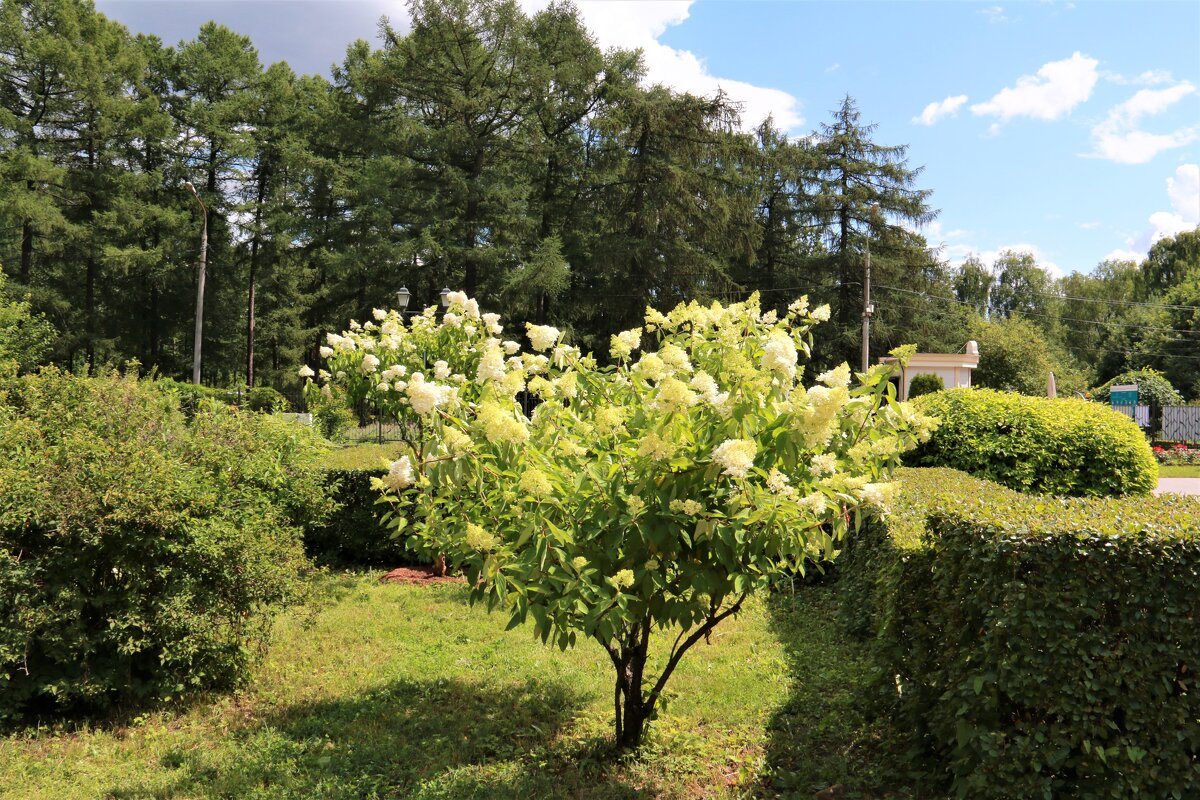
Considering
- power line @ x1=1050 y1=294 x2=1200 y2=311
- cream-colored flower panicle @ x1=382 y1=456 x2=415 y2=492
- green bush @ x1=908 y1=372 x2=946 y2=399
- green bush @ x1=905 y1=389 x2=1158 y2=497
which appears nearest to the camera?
cream-colored flower panicle @ x1=382 y1=456 x2=415 y2=492

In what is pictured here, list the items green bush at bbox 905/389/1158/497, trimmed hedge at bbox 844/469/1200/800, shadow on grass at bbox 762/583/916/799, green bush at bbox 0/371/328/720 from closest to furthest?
trimmed hedge at bbox 844/469/1200/800, shadow on grass at bbox 762/583/916/799, green bush at bbox 0/371/328/720, green bush at bbox 905/389/1158/497

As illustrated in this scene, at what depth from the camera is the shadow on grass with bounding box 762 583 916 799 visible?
3.59 metres

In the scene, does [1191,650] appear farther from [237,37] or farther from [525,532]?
[237,37]

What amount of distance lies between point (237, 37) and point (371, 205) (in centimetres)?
1233

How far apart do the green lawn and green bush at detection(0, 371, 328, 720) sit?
1959 cm

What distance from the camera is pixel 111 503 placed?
4250 millimetres

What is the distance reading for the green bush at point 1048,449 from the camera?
8.02 m

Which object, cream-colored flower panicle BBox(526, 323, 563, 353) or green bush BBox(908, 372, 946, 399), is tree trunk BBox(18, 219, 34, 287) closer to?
green bush BBox(908, 372, 946, 399)

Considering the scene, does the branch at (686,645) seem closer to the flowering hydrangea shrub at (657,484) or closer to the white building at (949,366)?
the flowering hydrangea shrub at (657,484)

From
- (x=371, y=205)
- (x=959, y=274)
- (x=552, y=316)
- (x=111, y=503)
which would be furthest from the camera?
(x=959, y=274)

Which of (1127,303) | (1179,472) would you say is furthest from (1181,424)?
(1127,303)

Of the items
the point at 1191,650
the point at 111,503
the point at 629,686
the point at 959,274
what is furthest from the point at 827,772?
the point at 959,274

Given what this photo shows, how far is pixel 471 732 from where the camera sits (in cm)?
429

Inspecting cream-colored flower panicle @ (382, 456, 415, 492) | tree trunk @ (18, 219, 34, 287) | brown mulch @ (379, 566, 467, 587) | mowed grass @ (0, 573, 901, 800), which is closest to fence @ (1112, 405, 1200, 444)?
brown mulch @ (379, 566, 467, 587)
